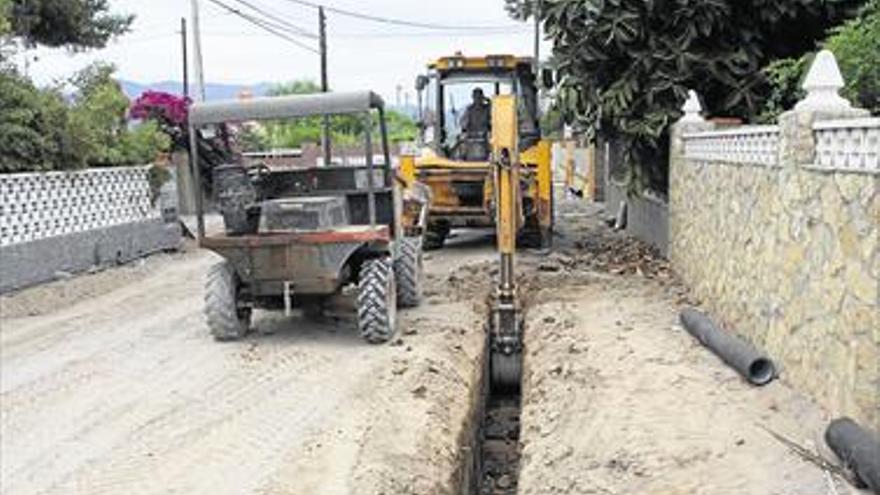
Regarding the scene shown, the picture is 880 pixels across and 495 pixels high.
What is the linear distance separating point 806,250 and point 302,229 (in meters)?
4.95

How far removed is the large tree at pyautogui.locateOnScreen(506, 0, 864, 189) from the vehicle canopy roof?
390cm

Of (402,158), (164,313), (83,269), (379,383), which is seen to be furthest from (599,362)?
(83,269)

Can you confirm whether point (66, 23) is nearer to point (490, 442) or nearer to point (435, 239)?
point (435, 239)

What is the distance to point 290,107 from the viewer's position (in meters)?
9.77

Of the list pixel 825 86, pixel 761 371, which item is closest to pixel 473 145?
pixel 761 371

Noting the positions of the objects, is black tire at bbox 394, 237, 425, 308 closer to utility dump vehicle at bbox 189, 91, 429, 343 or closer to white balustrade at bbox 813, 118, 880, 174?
utility dump vehicle at bbox 189, 91, 429, 343

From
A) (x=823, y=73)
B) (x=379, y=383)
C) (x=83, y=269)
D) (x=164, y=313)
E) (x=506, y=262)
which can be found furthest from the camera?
(x=83, y=269)

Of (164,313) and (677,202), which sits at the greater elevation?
(677,202)

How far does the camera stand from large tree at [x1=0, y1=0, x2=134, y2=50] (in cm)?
1956

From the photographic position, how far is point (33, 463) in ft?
22.1

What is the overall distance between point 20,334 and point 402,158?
6484 mm

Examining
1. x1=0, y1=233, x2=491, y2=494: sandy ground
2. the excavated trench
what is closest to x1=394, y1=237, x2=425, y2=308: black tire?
x1=0, y1=233, x2=491, y2=494: sandy ground

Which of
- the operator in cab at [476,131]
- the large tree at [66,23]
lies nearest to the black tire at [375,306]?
the operator in cab at [476,131]

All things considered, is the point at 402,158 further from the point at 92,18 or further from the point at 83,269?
the point at 92,18
